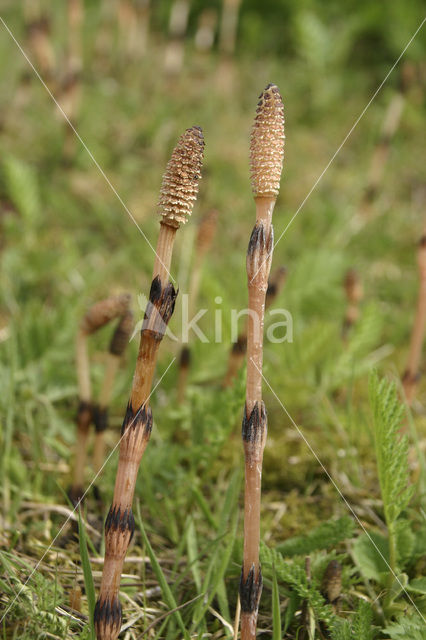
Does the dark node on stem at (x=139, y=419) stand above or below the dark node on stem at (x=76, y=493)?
above

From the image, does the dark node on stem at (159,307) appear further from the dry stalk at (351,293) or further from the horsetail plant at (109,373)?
the dry stalk at (351,293)

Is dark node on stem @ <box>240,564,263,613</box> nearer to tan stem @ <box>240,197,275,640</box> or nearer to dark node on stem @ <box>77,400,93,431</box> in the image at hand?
tan stem @ <box>240,197,275,640</box>

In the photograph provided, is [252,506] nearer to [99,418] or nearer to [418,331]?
[99,418]

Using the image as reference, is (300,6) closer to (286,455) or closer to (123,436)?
(286,455)

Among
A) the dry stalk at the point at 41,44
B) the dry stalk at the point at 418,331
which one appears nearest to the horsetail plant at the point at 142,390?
the dry stalk at the point at 418,331


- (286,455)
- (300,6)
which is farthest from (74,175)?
(300,6)

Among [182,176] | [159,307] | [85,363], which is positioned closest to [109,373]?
[85,363]

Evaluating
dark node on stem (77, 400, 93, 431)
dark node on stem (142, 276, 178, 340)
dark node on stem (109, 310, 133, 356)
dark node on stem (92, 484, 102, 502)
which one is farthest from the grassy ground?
dark node on stem (142, 276, 178, 340)
